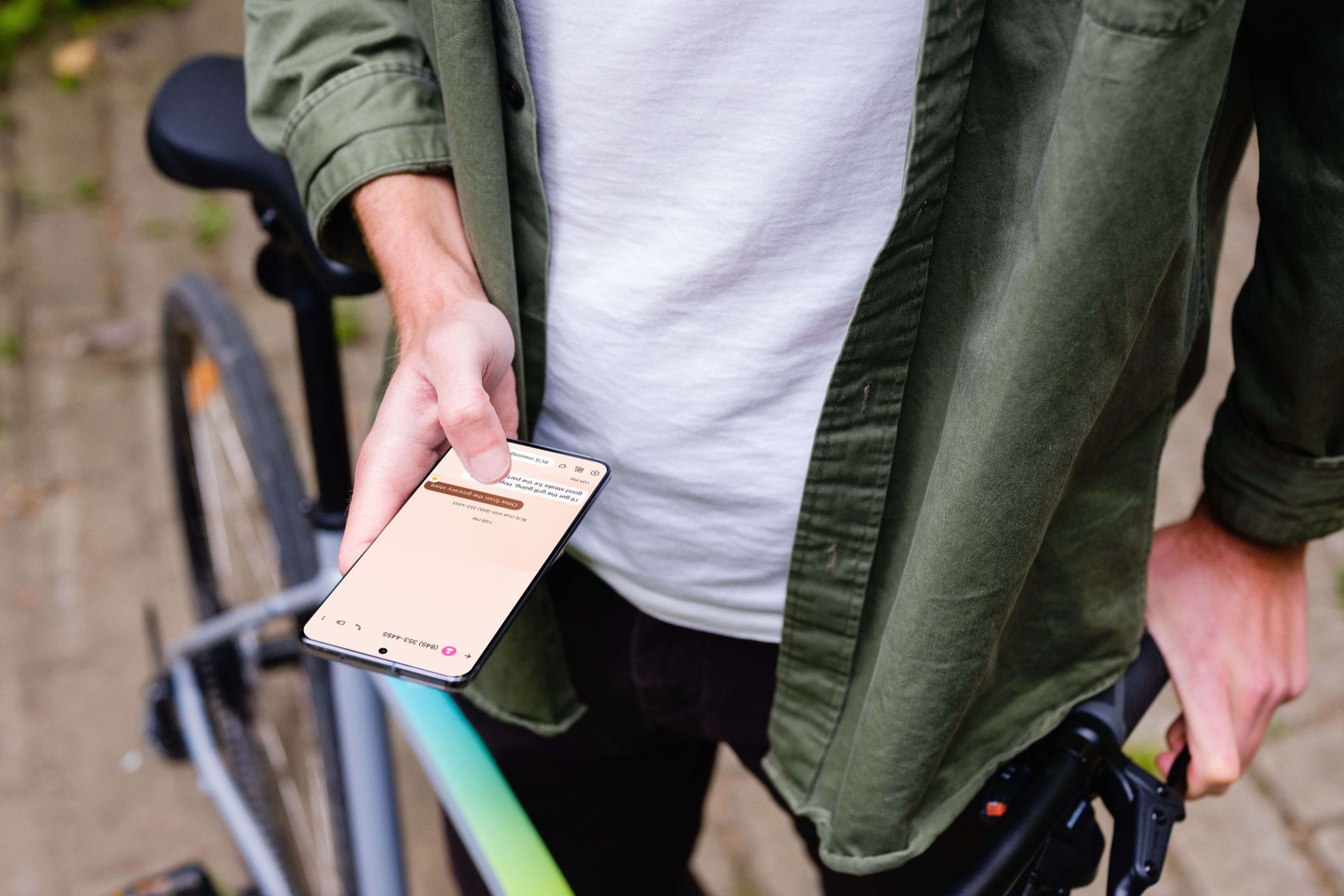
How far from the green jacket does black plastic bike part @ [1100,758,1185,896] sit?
0.25 ft

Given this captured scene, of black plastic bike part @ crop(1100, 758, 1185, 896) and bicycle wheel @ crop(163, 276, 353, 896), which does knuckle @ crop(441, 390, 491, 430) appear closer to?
black plastic bike part @ crop(1100, 758, 1185, 896)

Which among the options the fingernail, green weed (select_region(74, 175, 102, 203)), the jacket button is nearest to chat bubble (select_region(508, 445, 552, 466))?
the fingernail

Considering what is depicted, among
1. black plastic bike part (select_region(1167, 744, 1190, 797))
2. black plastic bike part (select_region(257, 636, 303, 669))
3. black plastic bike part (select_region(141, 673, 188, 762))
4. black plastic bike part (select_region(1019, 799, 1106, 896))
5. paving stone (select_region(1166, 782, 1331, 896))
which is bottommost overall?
paving stone (select_region(1166, 782, 1331, 896))

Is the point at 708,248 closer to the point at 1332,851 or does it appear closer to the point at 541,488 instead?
the point at 541,488

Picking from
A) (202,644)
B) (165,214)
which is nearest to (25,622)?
(202,644)

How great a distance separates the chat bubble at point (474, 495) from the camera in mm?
789

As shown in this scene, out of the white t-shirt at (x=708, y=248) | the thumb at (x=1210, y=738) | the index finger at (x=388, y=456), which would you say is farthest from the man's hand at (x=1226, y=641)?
the index finger at (x=388, y=456)

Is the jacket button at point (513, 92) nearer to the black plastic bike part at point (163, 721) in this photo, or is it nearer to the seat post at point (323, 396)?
the seat post at point (323, 396)

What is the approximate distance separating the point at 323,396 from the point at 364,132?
470mm

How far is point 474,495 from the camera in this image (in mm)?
793

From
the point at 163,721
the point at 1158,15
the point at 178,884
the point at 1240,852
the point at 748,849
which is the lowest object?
the point at 748,849

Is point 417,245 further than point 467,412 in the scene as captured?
Yes

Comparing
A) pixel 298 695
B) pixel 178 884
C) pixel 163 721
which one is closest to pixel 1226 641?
pixel 178 884

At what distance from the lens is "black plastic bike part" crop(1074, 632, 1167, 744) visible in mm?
794
